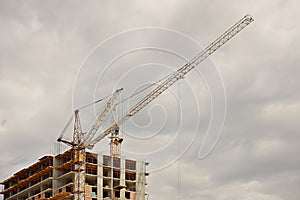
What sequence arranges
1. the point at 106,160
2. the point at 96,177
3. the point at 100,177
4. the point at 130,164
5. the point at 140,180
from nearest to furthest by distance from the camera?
the point at 100,177
the point at 96,177
the point at 106,160
the point at 140,180
the point at 130,164

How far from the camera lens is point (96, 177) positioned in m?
172

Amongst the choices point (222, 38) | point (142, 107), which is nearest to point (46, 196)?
point (142, 107)

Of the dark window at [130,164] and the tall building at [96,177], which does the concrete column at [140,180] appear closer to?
the tall building at [96,177]

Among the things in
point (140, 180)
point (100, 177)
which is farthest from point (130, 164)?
point (100, 177)

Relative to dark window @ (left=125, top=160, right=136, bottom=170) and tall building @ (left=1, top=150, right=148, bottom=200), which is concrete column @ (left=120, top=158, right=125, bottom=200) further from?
dark window @ (left=125, top=160, right=136, bottom=170)

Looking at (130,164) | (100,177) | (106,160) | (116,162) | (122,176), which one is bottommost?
(100,177)

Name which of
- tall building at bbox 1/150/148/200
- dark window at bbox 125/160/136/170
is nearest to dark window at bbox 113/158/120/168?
tall building at bbox 1/150/148/200

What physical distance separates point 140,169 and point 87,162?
21.0 metres

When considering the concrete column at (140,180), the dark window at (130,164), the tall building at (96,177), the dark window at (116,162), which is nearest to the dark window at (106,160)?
the tall building at (96,177)

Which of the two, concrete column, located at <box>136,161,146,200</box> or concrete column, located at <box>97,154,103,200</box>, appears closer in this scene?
concrete column, located at <box>97,154,103,200</box>

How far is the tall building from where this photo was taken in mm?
170875

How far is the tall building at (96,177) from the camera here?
170875 mm

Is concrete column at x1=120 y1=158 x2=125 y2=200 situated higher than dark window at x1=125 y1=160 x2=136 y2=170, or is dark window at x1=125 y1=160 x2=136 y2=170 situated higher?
dark window at x1=125 y1=160 x2=136 y2=170

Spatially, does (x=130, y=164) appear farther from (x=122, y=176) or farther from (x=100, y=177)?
(x=100, y=177)
